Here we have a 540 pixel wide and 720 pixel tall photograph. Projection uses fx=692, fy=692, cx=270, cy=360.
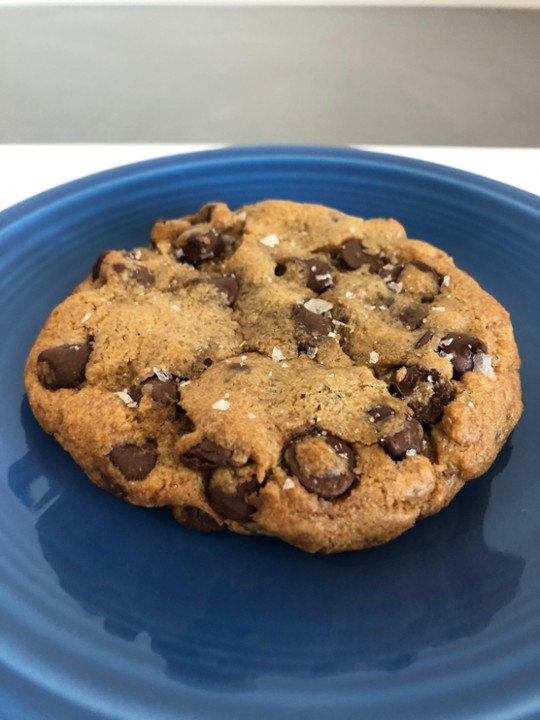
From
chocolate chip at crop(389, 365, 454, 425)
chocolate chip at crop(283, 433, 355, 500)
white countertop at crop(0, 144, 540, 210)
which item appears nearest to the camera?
chocolate chip at crop(283, 433, 355, 500)

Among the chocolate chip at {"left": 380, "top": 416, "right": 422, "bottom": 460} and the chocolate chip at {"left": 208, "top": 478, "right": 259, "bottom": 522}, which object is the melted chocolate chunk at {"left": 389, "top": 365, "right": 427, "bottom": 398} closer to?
the chocolate chip at {"left": 380, "top": 416, "right": 422, "bottom": 460}

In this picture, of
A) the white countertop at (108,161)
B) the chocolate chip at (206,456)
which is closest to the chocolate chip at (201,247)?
the chocolate chip at (206,456)

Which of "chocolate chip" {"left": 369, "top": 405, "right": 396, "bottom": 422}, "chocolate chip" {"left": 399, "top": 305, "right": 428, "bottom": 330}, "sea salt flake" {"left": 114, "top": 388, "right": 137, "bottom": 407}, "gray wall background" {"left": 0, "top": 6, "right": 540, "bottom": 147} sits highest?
"chocolate chip" {"left": 399, "top": 305, "right": 428, "bottom": 330}

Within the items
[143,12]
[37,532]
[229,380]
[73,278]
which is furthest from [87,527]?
[143,12]

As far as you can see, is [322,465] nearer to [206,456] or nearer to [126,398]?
[206,456]

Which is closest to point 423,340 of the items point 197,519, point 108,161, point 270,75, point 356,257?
point 356,257

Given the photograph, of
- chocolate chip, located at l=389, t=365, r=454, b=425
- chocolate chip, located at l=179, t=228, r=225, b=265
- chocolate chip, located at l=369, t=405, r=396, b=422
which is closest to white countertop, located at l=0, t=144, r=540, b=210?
chocolate chip, located at l=179, t=228, r=225, b=265

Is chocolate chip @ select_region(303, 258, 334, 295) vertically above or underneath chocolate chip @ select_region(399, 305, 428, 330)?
above

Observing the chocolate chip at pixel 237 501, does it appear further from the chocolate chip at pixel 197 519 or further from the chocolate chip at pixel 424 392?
the chocolate chip at pixel 424 392
